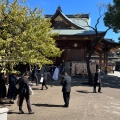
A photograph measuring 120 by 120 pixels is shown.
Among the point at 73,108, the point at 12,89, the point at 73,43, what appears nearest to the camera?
the point at 73,108

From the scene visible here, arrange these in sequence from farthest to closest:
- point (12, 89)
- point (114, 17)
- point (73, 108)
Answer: point (114, 17) < point (12, 89) < point (73, 108)

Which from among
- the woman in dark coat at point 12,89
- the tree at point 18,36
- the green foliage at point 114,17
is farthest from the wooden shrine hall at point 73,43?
the woman in dark coat at point 12,89

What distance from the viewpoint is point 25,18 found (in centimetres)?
1392

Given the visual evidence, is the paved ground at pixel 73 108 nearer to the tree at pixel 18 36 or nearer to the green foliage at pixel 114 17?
the tree at pixel 18 36

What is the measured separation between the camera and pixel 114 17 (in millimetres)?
25391

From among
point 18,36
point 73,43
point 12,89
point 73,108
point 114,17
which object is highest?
point 114,17

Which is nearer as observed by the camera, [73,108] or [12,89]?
[73,108]

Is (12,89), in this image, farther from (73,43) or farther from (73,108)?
(73,43)

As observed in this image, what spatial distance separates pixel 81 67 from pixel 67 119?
52.9 feet

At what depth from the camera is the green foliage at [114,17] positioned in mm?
24723

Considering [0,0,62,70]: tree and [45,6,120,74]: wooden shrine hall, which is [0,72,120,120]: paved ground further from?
[45,6,120,74]: wooden shrine hall

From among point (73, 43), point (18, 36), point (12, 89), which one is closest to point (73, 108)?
point (12, 89)

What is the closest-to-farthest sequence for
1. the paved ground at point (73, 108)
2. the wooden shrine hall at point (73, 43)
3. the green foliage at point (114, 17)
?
the paved ground at point (73, 108)
the green foliage at point (114, 17)
the wooden shrine hall at point (73, 43)

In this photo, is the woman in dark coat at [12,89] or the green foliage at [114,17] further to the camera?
the green foliage at [114,17]
